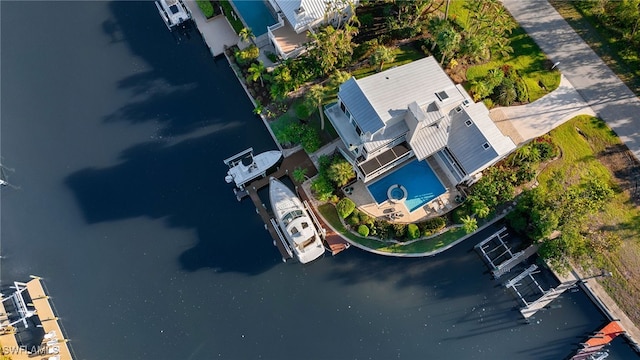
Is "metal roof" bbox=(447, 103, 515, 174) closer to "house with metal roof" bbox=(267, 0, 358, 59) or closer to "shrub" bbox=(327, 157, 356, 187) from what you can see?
"shrub" bbox=(327, 157, 356, 187)

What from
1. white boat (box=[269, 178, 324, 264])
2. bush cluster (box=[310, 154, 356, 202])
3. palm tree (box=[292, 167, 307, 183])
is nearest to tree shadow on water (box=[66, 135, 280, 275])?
white boat (box=[269, 178, 324, 264])

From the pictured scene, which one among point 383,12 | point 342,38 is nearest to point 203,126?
point 342,38

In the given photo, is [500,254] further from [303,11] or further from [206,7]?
[206,7]

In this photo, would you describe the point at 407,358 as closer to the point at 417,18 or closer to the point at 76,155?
the point at 417,18

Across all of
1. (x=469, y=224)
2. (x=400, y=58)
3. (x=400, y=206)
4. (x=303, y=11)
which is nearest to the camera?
(x=469, y=224)

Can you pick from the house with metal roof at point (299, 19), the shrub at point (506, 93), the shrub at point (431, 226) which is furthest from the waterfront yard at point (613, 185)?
the house with metal roof at point (299, 19)

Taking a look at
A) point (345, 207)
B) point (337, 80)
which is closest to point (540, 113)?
point (337, 80)
